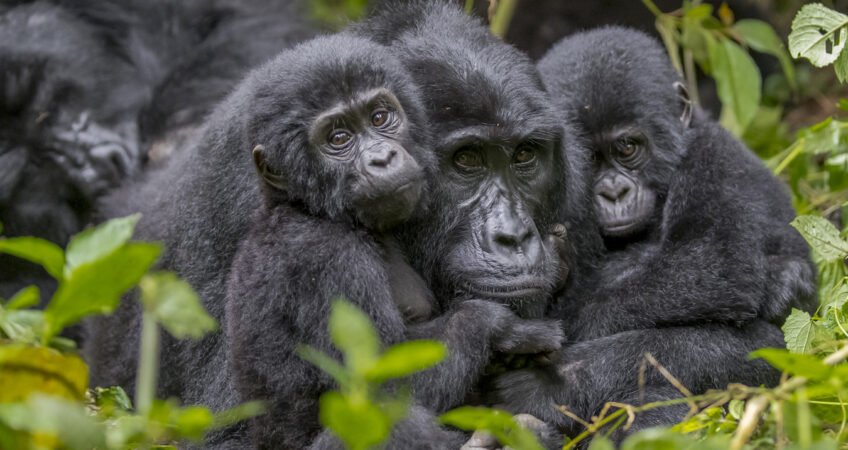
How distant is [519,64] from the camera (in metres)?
3.33

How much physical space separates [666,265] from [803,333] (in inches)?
27.4

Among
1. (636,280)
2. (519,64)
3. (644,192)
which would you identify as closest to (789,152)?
(644,192)

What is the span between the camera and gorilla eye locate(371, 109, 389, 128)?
2.96 metres

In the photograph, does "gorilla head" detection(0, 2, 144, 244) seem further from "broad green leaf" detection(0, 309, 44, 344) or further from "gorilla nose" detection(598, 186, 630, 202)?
"gorilla nose" detection(598, 186, 630, 202)

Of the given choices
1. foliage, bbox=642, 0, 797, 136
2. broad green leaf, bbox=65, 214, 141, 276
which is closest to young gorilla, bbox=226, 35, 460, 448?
broad green leaf, bbox=65, 214, 141, 276

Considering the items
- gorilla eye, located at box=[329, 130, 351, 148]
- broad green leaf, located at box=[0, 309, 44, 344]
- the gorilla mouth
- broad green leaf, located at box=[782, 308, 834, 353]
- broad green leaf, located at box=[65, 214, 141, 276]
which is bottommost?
broad green leaf, located at box=[782, 308, 834, 353]

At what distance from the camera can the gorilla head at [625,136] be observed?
372cm

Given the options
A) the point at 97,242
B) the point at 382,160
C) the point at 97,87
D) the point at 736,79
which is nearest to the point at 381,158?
the point at 382,160

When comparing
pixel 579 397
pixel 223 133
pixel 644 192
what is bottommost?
pixel 579 397

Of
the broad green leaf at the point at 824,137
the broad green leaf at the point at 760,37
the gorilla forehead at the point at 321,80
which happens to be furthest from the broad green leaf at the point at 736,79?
the gorilla forehead at the point at 321,80

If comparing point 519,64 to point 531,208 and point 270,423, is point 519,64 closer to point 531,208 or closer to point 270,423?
point 531,208

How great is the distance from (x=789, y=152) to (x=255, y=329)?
288 centimetres

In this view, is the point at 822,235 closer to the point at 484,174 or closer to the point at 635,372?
the point at 635,372

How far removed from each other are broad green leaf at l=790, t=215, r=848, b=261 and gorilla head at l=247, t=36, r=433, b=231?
137 centimetres
